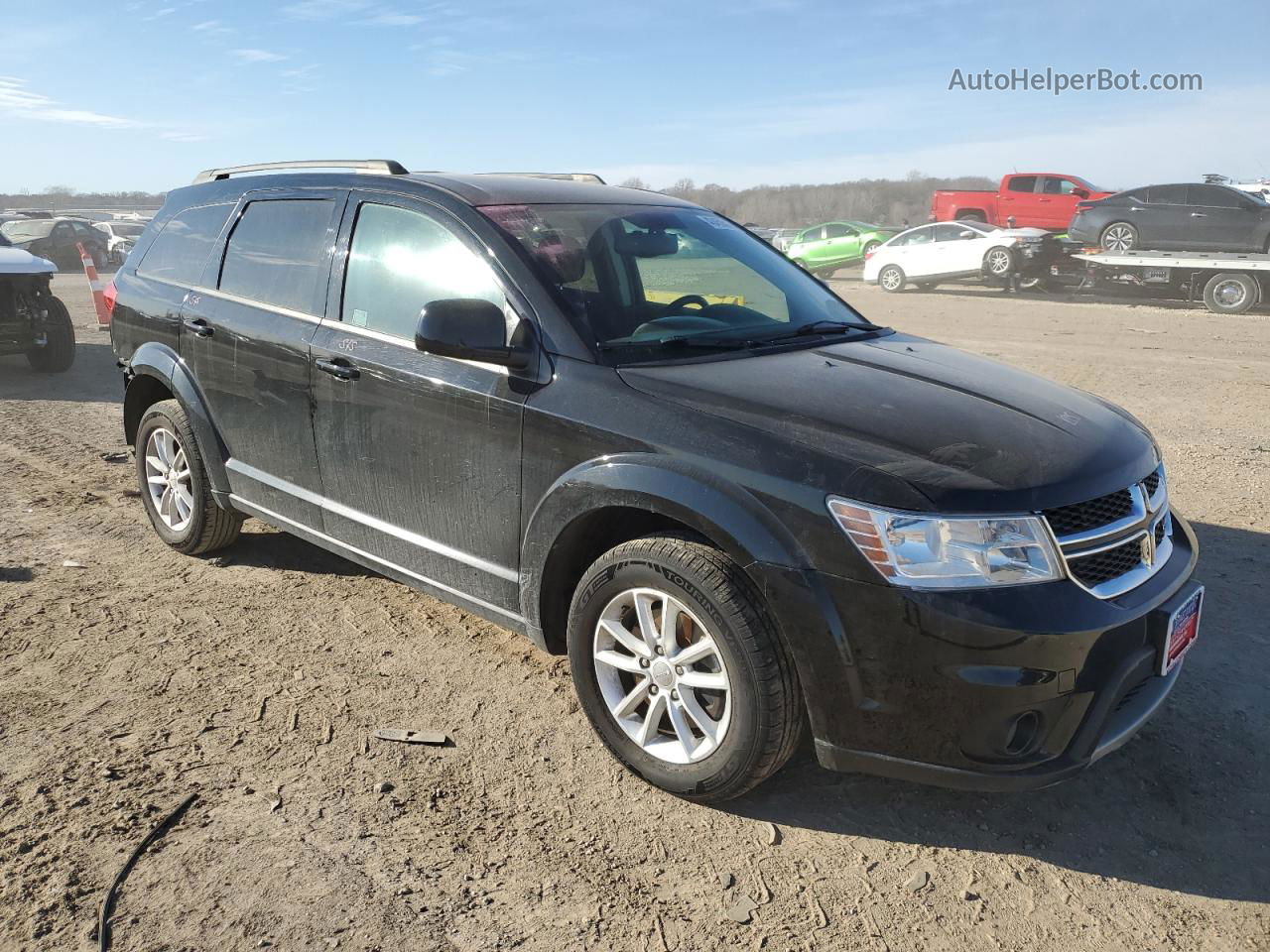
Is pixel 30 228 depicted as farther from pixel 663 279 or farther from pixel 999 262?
pixel 663 279

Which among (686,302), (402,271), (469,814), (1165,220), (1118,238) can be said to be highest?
(1165,220)

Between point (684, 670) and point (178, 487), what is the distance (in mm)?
3214

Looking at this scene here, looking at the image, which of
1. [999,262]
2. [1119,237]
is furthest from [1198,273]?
[999,262]

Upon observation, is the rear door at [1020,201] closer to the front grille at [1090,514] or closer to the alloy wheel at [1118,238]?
the alloy wheel at [1118,238]

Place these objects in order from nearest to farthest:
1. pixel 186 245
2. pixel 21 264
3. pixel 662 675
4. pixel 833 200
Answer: pixel 662 675 < pixel 186 245 < pixel 21 264 < pixel 833 200

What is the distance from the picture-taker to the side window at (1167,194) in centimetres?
1828

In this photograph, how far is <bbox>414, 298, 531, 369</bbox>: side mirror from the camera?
3.12 metres

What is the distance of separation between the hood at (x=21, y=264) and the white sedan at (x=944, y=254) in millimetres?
16774

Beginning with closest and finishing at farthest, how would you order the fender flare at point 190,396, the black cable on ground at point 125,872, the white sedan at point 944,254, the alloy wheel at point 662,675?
the black cable on ground at point 125,872 < the alloy wheel at point 662,675 < the fender flare at point 190,396 < the white sedan at point 944,254

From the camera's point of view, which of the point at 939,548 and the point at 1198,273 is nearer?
the point at 939,548

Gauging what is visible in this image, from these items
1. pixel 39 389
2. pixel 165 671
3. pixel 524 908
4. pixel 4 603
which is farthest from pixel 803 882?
pixel 39 389

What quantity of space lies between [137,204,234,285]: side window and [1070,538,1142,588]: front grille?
3.98 m

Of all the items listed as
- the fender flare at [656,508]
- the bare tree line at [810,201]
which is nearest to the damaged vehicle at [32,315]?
the fender flare at [656,508]

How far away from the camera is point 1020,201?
24.0 metres
